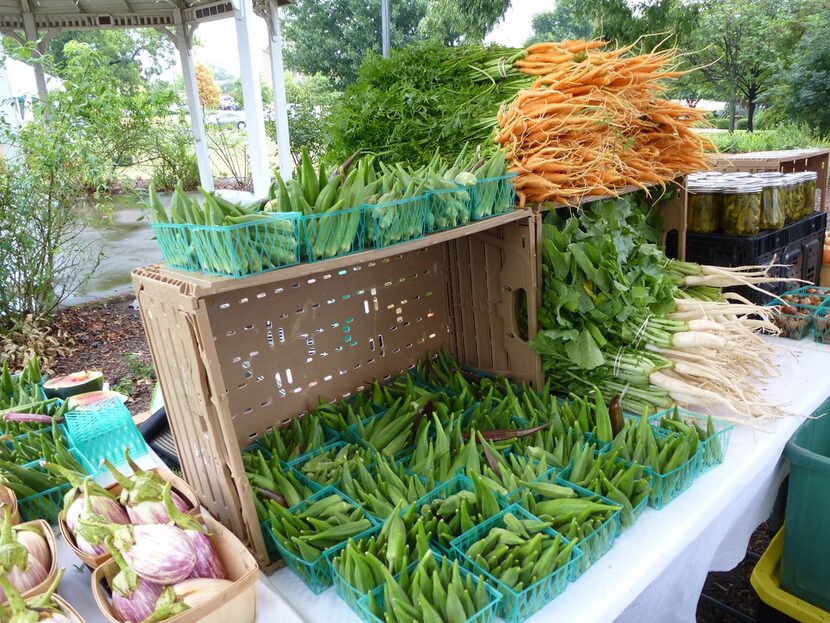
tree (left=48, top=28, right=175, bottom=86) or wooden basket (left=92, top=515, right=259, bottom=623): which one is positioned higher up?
tree (left=48, top=28, right=175, bottom=86)

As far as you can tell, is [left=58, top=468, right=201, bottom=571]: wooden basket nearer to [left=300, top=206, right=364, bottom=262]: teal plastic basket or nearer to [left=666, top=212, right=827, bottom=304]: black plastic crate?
[left=300, top=206, right=364, bottom=262]: teal plastic basket

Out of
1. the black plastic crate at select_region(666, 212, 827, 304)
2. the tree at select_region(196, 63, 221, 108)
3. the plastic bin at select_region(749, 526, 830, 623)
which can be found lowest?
the plastic bin at select_region(749, 526, 830, 623)

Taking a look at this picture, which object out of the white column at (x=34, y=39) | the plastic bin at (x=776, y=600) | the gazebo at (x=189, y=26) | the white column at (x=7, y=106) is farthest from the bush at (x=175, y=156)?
the plastic bin at (x=776, y=600)

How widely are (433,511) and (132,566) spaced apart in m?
0.76

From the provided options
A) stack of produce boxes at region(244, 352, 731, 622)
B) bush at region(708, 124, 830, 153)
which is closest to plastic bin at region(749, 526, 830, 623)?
stack of produce boxes at region(244, 352, 731, 622)

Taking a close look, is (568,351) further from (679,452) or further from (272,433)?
(272,433)

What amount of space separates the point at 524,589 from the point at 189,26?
31.0 feet

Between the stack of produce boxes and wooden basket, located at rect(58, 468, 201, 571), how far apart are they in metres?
0.19

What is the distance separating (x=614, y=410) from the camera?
6.75 feet

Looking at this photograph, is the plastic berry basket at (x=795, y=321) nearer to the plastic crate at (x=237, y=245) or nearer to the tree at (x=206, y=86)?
the plastic crate at (x=237, y=245)

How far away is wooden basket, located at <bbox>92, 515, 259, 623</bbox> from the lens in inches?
47.8

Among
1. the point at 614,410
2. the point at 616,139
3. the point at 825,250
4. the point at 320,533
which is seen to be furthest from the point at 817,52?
Answer: the point at 320,533

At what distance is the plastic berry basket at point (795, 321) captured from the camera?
2893 mm

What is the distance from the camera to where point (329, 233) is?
157 centimetres
